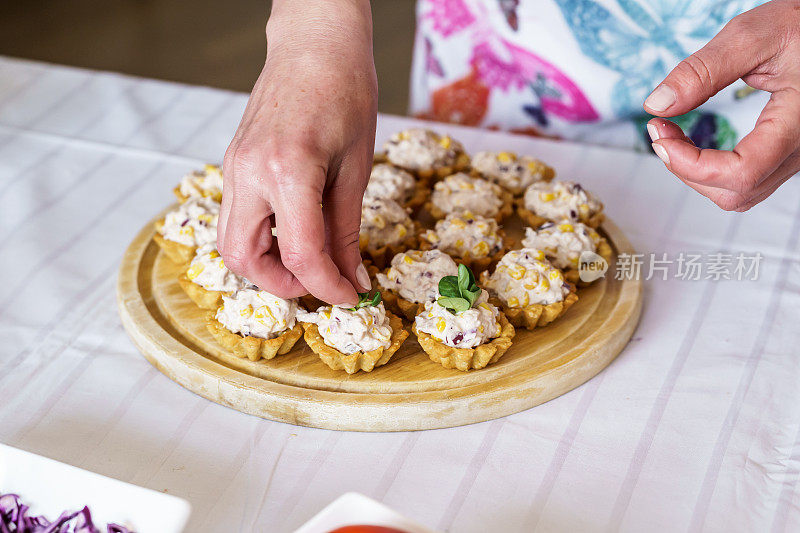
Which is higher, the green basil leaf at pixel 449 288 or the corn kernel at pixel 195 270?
the green basil leaf at pixel 449 288

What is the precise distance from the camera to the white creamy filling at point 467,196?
2.14 metres

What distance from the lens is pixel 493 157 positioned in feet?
7.64

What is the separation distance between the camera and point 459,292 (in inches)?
64.6

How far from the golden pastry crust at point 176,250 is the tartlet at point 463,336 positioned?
624mm

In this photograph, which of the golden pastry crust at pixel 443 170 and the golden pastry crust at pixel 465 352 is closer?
the golden pastry crust at pixel 465 352

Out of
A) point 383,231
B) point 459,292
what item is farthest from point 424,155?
point 459,292

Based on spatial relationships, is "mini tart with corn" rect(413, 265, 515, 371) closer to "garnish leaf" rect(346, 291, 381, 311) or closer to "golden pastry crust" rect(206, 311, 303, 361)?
"garnish leaf" rect(346, 291, 381, 311)

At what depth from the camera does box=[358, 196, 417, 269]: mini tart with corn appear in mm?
1977

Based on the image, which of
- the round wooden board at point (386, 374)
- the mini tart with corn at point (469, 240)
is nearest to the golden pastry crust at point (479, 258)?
the mini tart with corn at point (469, 240)

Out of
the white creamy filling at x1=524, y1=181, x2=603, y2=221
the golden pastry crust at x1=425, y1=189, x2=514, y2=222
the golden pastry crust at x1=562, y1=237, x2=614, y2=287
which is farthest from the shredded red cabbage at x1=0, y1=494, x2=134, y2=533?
the white creamy filling at x1=524, y1=181, x2=603, y2=221

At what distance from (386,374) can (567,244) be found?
58 centimetres

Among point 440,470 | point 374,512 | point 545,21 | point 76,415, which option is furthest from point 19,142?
point 374,512

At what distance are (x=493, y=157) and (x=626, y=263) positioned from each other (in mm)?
529

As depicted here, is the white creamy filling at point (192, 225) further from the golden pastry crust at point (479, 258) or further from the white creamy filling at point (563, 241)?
the white creamy filling at point (563, 241)
